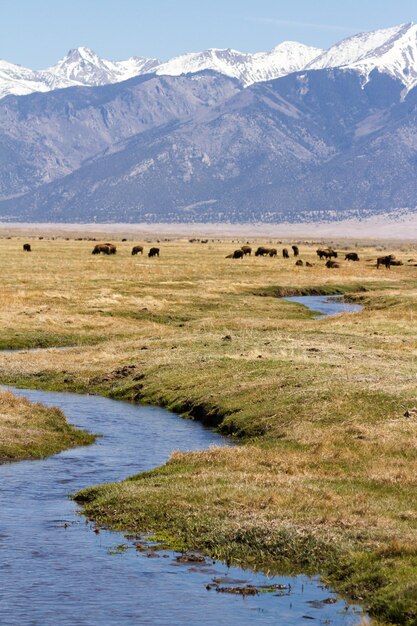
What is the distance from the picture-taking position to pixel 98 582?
72.0 ft

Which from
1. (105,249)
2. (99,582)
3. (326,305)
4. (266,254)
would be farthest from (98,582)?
(266,254)

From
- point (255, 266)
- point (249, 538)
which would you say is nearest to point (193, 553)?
point (249, 538)

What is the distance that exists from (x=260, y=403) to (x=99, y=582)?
18742mm

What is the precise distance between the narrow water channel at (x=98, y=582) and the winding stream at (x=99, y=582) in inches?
0.7

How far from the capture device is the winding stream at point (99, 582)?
20219 mm

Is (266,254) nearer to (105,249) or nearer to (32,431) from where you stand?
(105,249)

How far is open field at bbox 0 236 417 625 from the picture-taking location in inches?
932

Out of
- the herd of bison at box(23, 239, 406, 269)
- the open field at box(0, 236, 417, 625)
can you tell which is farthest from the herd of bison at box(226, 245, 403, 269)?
the open field at box(0, 236, 417, 625)

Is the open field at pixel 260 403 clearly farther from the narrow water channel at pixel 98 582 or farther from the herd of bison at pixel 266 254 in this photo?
the herd of bison at pixel 266 254

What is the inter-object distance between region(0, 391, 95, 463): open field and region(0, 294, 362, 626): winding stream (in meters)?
3.15

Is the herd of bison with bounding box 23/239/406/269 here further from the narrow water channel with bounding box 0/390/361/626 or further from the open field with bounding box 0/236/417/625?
the narrow water channel with bounding box 0/390/361/626

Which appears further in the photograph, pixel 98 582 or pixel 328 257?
pixel 328 257

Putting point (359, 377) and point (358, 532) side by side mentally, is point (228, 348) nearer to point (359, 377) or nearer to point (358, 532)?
point (359, 377)

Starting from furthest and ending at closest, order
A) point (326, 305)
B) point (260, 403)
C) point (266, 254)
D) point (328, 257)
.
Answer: point (266, 254) < point (328, 257) < point (326, 305) < point (260, 403)
